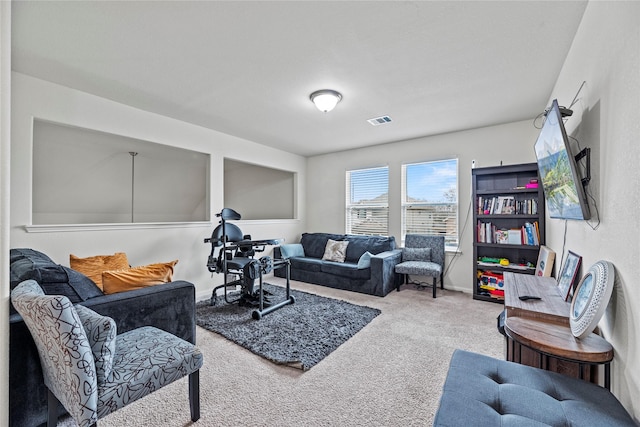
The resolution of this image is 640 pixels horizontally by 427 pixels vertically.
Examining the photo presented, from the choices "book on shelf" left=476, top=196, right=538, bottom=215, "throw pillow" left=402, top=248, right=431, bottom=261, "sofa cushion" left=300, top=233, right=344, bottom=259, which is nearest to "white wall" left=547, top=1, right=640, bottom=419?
"book on shelf" left=476, top=196, right=538, bottom=215

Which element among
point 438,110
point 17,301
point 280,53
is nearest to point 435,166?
point 438,110

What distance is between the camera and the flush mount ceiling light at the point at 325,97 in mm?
2852

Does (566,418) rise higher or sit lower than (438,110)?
lower

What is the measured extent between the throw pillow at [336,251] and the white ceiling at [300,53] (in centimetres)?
237

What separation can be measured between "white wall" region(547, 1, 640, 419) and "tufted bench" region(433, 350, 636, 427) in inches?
6.0

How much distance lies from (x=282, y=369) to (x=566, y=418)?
68.1 inches

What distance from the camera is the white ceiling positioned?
1.77 m

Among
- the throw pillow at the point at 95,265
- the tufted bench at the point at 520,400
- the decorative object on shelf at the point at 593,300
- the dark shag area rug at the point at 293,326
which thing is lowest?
the dark shag area rug at the point at 293,326

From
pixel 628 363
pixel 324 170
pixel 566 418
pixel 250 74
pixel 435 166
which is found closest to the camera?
pixel 566 418

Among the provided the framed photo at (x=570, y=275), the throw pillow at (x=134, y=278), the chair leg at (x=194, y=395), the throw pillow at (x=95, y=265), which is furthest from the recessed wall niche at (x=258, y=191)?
the framed photo at (x=570, y=275)

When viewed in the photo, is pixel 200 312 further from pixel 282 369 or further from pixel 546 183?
pixel 546 183

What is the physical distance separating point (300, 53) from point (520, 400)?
2551mm

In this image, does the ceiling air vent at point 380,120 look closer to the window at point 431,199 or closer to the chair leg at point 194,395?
the window at point 431,199

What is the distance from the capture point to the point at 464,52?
2.20m
